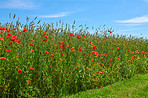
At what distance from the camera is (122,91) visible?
503cm

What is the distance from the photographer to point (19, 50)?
13.5 feet

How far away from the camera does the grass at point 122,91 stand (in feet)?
15.0

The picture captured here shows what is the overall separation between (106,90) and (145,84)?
1639mm

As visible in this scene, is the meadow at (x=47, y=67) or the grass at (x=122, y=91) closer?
the meadow at (x=47, y=67)

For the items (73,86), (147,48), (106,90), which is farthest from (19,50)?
(147,48)

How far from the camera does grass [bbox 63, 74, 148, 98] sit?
457 cm

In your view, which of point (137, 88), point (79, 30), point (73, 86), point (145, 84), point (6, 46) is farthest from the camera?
point (79, 30)

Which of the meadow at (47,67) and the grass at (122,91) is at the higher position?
the meadow at (47,67)

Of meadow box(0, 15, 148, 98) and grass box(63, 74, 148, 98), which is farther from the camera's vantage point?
grass box(63, 74, 148, 98)

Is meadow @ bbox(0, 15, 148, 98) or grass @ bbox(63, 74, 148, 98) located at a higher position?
meadow @ bbox(0, 15, 148, 98)

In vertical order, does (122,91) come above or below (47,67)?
below

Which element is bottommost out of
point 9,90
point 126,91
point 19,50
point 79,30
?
point 126,91

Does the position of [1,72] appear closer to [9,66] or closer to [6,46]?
[9,66]

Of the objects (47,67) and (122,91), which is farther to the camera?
(122,91)
